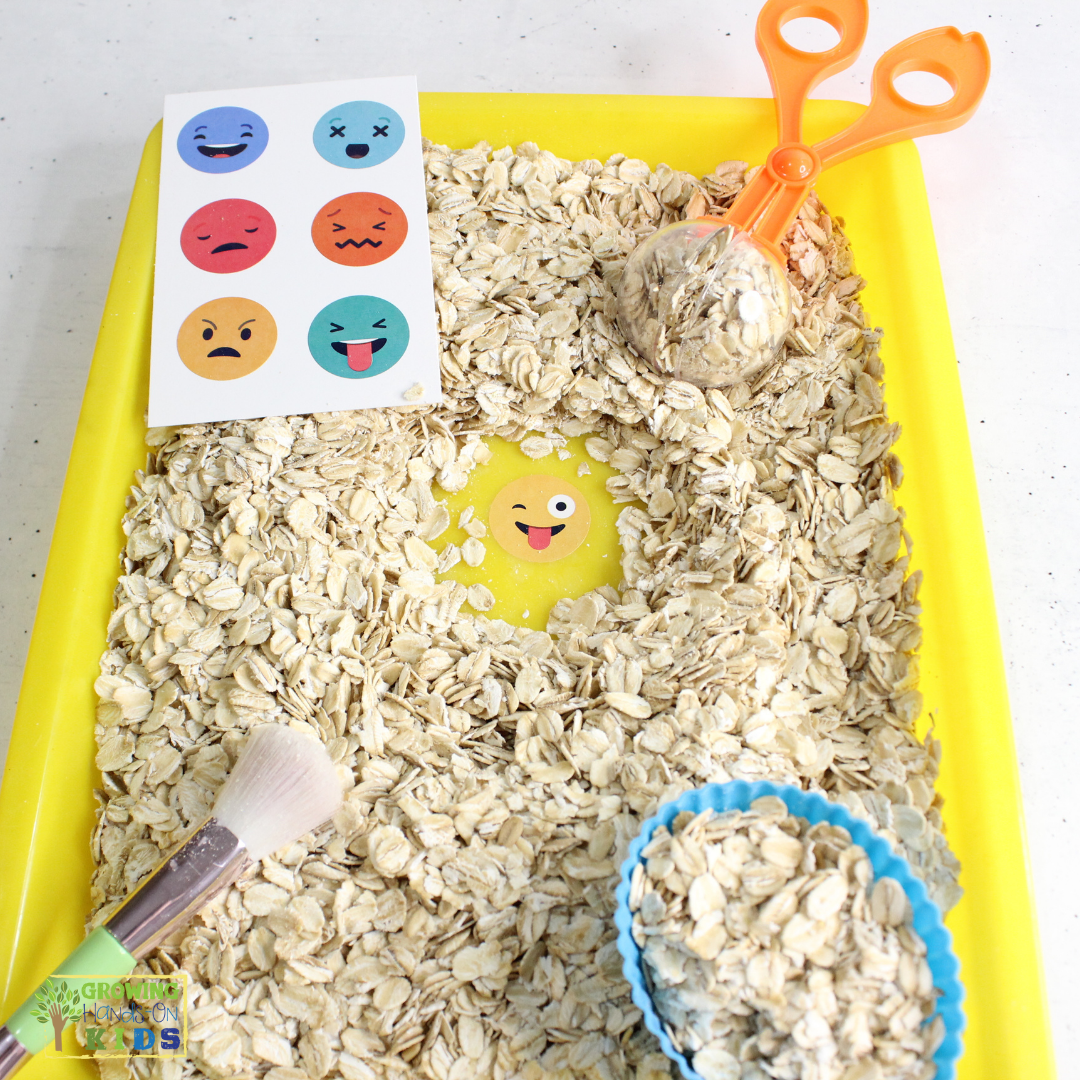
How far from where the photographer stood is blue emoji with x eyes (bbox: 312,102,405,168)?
88 cm

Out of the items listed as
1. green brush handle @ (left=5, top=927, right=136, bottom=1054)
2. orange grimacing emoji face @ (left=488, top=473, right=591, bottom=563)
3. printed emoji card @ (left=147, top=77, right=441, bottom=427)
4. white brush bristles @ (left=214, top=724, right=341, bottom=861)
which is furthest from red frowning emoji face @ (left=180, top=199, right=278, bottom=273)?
green brush handle @ (left=5, top=927, right=136, bottom=1054)

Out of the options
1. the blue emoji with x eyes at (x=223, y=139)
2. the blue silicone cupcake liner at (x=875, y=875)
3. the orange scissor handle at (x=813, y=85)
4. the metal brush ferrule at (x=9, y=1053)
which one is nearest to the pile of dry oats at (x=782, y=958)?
the blue silicone cupcake liner at (x=875, y=875)

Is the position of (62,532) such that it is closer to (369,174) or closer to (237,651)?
(237,651)

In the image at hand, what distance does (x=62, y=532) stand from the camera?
0.75 m

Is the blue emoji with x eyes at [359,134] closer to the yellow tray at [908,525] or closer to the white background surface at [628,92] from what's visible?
the yellow tray at [908,525]

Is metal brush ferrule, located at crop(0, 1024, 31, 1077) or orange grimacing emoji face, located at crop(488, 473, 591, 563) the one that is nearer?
metal brush ferrule, located at crop(0, 1024, 31, 1077)

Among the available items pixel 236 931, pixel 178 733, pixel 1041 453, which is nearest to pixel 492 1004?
pixel 236 931

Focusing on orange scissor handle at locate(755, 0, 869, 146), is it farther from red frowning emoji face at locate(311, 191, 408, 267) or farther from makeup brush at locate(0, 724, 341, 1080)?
makeup brush at locate(0, 724, 341, 1080)

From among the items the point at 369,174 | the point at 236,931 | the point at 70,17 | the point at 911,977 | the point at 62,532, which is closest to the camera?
the point at 911,977

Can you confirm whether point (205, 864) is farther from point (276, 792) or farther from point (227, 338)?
point (227, 338)

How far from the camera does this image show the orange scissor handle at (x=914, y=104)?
813 mm

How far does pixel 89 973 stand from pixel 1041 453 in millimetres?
870

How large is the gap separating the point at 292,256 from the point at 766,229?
1.37 ft

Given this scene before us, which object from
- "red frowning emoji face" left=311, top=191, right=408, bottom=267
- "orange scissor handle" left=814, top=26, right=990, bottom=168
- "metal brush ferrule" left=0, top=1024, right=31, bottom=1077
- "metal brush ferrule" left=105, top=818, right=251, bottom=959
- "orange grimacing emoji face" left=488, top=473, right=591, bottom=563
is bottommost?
"metal brush ferrule" left=0, top=1024, right=31, bottom=1077
